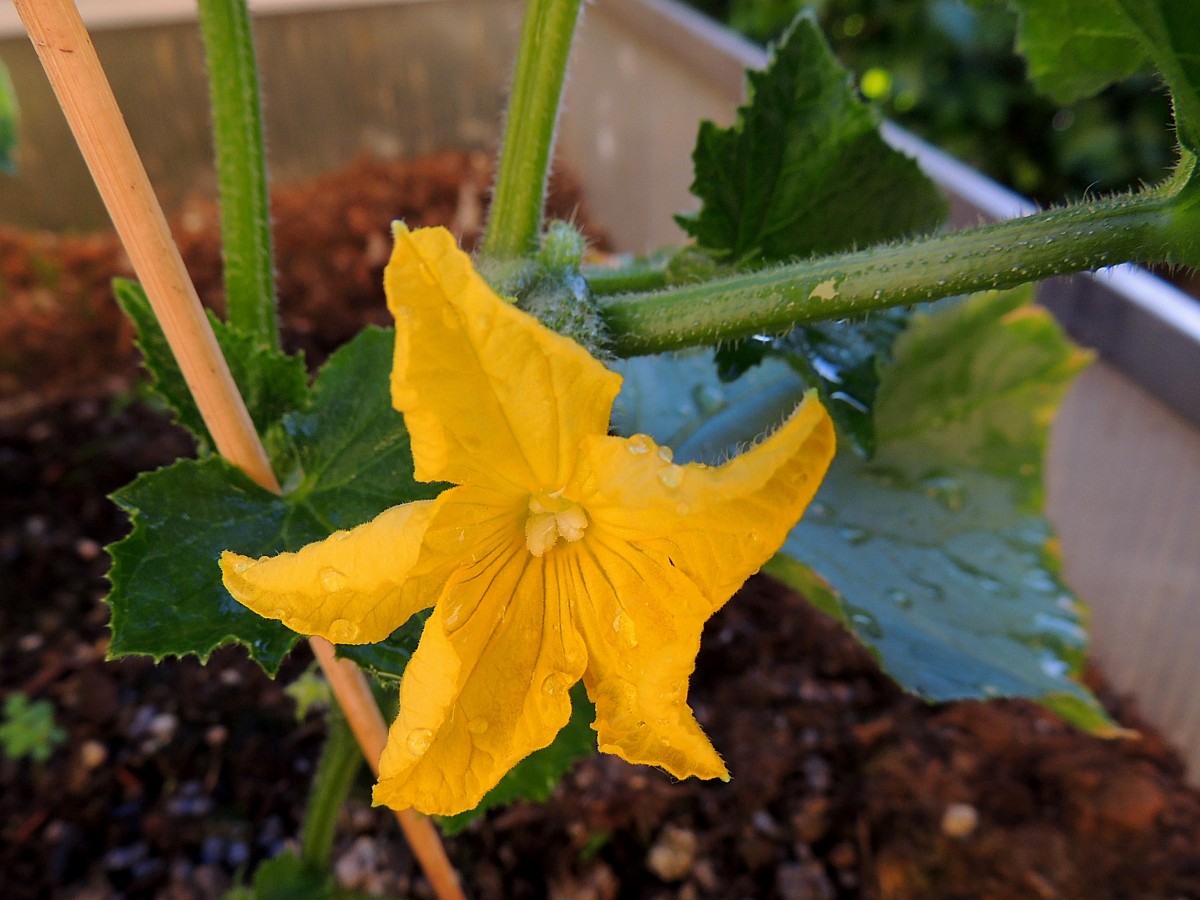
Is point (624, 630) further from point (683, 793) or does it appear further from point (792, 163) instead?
point (683, 793)

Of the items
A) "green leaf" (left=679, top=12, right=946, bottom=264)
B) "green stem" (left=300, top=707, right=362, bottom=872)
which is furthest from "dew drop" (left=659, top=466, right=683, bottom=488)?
"green stem" (left=300, top=707, right=362, bottom=872)

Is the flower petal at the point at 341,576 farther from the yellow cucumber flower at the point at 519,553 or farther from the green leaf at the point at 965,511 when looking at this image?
the green leaf at the point at 965,511

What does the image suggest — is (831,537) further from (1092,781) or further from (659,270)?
(1092,781)

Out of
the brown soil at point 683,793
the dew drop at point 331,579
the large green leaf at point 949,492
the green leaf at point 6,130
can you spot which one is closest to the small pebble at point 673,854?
the brown soil at point 683,793

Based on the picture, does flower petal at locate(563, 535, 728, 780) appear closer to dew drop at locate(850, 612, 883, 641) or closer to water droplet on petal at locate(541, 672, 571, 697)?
water droplet on petal at locate(541, 672, 571, 697)

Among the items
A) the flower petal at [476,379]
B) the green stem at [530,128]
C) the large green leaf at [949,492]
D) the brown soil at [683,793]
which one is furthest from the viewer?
the brown soil at [683,793]

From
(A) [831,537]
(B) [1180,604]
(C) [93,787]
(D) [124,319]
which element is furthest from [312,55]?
(B) [1180,604]
